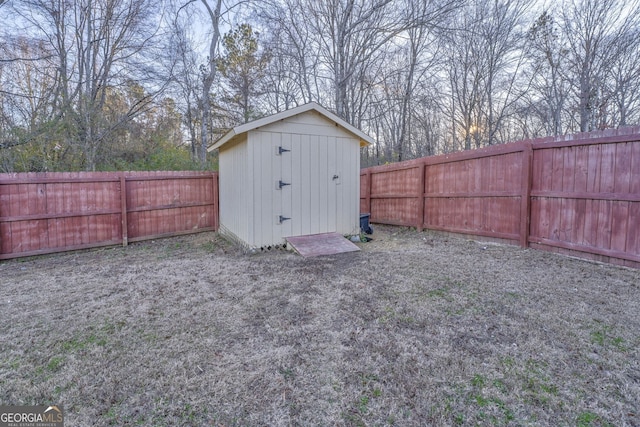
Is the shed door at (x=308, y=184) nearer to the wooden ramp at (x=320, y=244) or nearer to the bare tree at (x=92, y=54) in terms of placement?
the wooden ramp at (x=320, y=244)

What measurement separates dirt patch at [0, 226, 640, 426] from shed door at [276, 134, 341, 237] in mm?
1640

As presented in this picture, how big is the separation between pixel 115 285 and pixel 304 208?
2.97m

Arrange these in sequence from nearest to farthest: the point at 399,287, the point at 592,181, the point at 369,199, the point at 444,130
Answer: the point at 399,287, the point at 592,181, the point at 369,199, the point at 444,130

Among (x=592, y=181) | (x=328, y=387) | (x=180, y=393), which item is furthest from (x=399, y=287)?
(x=592, y=181)

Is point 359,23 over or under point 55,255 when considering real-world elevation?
over

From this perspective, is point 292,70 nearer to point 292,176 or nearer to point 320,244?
point 292,176

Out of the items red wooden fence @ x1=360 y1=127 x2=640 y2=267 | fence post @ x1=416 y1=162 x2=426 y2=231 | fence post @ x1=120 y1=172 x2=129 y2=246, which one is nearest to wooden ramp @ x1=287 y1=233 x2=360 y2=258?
fence post @ x1=416 y1=162 x2=426 y2=231

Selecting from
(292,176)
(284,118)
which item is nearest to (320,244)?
(292,176)

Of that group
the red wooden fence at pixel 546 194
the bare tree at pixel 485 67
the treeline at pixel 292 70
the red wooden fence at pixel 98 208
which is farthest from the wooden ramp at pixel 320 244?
the bare tree at pixel 485 67

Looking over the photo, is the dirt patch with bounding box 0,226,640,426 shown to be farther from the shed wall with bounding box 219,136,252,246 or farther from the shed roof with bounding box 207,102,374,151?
the shed roof with bounding box 207,102,374,151

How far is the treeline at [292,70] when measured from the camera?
7.34 m

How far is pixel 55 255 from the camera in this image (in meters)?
5.03

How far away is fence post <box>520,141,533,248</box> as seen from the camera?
448cm

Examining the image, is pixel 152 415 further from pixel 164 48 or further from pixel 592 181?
pixel 164 48
